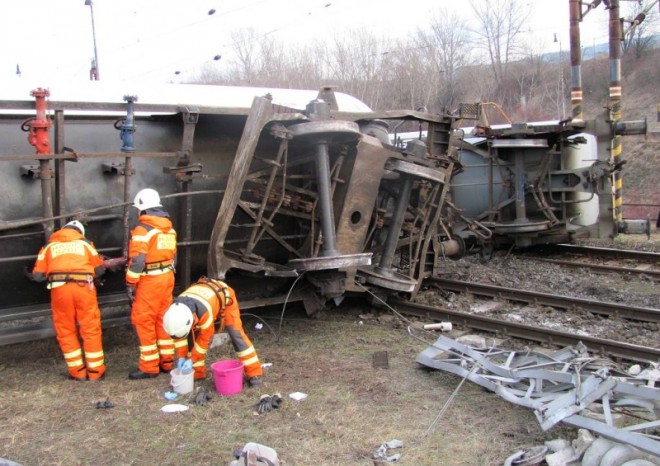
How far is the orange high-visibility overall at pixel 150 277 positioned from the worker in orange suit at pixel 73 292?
1.14 feet

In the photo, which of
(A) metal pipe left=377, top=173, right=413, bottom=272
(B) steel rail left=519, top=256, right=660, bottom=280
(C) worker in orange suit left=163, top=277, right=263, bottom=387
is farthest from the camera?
(B) steel rail left=519, top=256, right=660, bottom=280

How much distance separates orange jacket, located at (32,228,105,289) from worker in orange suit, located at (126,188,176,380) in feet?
1.25

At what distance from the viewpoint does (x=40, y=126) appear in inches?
200

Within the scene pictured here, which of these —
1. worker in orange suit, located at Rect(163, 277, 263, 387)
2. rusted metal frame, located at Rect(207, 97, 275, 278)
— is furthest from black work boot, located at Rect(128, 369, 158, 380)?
rusted metal frame, located at Rect(207, 97, 275, 278)

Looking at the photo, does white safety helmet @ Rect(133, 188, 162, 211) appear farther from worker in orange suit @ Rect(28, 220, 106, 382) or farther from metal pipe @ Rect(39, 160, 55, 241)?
metal pipe @ Rect(39, 160, 55, 241)

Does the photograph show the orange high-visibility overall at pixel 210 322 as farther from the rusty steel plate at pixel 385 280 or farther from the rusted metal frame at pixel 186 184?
the rusty steel plate at pixel 385 280

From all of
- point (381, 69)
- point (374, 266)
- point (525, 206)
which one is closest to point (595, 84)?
point (381, 69)

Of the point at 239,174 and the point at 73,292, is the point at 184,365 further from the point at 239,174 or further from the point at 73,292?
the point at 239,174

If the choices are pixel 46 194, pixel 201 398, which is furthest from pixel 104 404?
pixel 46 194

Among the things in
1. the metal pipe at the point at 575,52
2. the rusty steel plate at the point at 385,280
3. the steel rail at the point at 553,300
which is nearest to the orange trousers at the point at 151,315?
the rusty steel plate at the point at 385,280

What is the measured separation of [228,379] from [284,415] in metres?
0.65

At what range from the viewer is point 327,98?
6957 millimetres

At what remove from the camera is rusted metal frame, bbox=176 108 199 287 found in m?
5.82

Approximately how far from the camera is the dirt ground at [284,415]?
3.92 m
